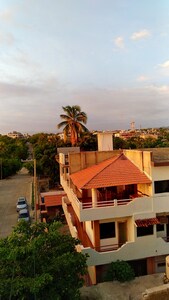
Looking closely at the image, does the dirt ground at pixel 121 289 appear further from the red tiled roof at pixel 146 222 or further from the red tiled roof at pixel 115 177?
the red tiled roof at pixel 115 177

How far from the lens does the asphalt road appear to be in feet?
95.3

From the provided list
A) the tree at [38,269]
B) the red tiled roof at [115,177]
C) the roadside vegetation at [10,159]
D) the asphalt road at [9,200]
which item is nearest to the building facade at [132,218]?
the red tiled roof at [115,177]

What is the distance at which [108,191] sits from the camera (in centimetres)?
1780

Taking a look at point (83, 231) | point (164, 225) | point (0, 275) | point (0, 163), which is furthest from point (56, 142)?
point (0, 275)

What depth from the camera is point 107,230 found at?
1591 cm

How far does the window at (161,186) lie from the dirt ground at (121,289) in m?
5.09

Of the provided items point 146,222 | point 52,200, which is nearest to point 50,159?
point 52,200

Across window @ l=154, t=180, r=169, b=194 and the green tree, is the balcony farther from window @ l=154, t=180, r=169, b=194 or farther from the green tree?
the green tree

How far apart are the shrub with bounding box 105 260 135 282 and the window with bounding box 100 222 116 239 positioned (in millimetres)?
1879

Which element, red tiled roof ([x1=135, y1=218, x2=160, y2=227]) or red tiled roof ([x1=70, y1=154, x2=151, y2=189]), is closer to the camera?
red tiled roof ([x1=135, y1=218, x2=160, y2=227])

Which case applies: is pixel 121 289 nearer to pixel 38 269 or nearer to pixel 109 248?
pixel 109 248

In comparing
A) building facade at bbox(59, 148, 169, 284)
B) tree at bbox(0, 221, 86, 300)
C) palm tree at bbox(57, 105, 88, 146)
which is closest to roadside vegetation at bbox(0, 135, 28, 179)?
palm tree at bbox(57, 105, 88, 146)

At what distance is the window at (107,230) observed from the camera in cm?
1582

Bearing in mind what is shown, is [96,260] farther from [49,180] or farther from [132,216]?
[49,180]
